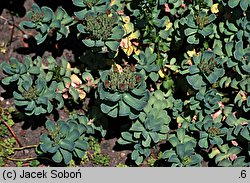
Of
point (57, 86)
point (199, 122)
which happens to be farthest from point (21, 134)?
point (199, 122)

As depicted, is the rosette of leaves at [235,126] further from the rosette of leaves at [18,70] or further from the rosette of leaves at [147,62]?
the rosette of leaves at [18,70]

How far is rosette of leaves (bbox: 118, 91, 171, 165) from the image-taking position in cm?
395

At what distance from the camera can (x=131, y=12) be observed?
438 centimetres

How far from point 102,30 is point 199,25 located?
730 mm

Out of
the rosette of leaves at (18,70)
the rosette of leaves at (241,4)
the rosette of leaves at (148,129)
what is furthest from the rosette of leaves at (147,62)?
the rosette of leaves at (18,70)

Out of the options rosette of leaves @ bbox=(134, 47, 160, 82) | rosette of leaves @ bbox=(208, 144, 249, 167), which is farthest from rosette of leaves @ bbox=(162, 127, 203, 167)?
rosette of leaves @ bbox=(134, 47, 160, 82)

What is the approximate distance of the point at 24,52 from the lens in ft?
15.7

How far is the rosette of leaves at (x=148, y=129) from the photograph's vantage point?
395 cm

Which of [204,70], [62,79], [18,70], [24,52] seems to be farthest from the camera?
[24,52]

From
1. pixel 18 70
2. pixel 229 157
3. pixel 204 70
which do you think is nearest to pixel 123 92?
pixel 204 70

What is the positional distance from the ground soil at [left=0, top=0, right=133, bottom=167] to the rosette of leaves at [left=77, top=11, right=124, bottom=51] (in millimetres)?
951

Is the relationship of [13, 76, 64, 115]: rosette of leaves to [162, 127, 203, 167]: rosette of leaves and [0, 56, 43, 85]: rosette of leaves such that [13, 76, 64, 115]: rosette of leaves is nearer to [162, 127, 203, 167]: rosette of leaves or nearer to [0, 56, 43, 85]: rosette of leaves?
[0, 56, 43, 85]: rosette of leaves

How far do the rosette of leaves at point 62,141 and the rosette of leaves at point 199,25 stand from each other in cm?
112

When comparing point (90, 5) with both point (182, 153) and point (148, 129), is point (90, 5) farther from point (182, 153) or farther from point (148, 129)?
point (182, 153)
